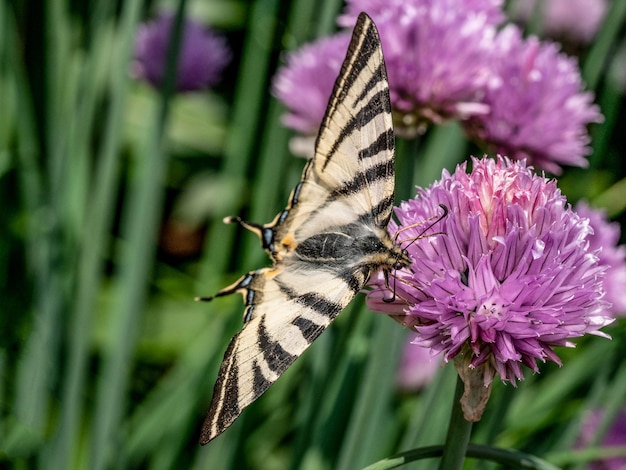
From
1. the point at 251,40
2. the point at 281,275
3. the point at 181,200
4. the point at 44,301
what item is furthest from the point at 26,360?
the point at 181,200

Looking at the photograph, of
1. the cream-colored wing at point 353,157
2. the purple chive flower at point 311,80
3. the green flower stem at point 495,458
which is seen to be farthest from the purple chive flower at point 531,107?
the green flower stem at point 495,458

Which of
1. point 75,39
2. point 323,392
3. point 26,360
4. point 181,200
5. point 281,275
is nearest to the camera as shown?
point 281,275

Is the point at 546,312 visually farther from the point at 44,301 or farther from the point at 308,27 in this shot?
the point at 308,27

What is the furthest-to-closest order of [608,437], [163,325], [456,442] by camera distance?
1. [163,325]
2. [608,437]
3. [456,442]

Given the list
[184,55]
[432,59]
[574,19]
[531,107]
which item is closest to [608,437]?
[531,107]

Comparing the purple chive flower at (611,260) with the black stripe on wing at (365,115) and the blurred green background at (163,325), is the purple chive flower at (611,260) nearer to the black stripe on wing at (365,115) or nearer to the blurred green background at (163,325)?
the blurred green background at (163,325)

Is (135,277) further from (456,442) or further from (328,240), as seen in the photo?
(456,442)
